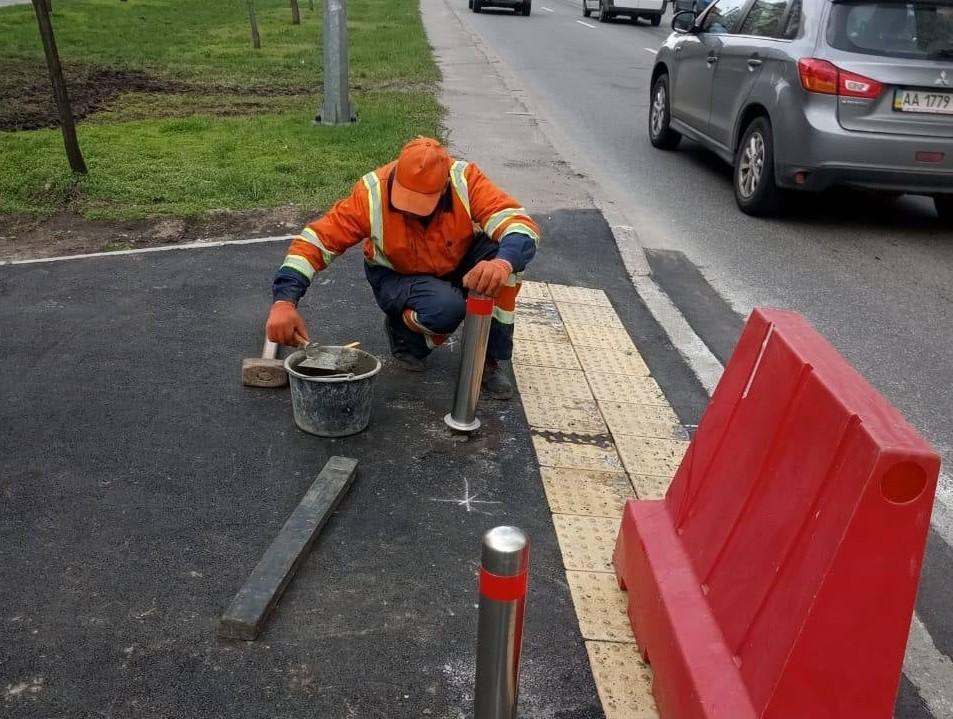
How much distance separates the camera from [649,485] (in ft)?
13.0

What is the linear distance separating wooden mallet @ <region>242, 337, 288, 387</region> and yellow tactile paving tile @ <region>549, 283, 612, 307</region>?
205cm

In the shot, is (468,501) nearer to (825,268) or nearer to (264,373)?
(264,373)

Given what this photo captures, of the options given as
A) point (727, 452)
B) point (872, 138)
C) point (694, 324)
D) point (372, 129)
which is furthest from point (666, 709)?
point (372, 129)

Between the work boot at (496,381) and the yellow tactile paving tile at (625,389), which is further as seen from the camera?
the yellow tactile paving tile at (625,389)

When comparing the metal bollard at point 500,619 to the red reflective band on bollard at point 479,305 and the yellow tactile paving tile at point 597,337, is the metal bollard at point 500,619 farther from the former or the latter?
the yellow tactile paving tile at point 597,337

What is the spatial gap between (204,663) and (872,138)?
6.16 meters

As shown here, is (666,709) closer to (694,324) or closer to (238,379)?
(238,379)

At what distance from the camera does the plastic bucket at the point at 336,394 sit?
4031mm

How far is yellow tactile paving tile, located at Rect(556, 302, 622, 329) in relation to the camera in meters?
5.71

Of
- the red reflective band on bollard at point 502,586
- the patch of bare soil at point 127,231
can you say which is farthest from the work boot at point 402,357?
the red reflective band on bollard at point 502,586

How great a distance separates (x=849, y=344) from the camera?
18.4 ft

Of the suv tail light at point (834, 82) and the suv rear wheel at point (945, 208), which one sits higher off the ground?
the suv tail light at point (834, 82)

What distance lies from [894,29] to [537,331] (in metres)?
3.93

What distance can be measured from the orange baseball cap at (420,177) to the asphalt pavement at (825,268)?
207 centimetres
